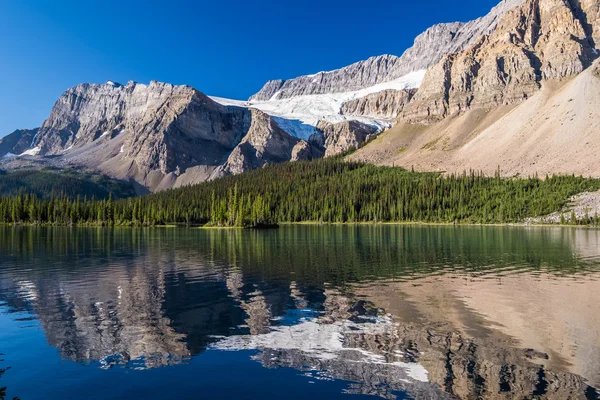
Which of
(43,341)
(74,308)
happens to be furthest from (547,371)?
A: (74,308)

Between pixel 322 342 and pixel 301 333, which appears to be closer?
pixel 322 342

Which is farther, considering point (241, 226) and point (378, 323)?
point (241, 226)

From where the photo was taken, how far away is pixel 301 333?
25688 mm

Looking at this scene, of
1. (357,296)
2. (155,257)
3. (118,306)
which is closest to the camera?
(118,306)

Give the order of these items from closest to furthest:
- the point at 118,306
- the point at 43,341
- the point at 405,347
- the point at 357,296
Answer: the point at 405,347 → the point at 43,341 → the point at 118,306 → the point at 357,296

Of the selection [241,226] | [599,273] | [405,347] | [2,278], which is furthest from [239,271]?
[241,226]

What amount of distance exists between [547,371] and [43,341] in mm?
25063

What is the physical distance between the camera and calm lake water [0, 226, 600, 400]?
735 inches

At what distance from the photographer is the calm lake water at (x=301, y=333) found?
18672mm

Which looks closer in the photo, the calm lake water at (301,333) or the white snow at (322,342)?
the calm lake water at (301,333)

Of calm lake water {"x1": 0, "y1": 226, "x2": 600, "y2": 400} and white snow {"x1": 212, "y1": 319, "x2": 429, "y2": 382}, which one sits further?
white snow {"x1": 212, "y1": 319, "x2": 429, "y2": 382}

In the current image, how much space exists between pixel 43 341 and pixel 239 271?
26.3m

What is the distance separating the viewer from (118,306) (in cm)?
3259

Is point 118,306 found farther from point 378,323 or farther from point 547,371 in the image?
point 547,371
